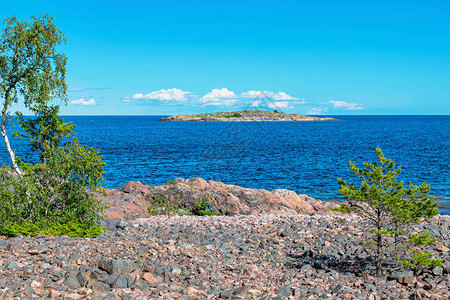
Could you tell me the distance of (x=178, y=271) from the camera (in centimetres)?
1044

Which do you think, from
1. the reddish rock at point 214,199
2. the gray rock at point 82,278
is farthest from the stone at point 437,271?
the reddish rock at point 214,199

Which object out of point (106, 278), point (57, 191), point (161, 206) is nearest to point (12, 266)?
point (106, 278)

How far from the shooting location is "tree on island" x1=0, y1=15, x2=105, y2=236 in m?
13.1

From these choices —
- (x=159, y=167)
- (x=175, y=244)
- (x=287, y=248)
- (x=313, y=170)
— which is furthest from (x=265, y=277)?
(x=159, y=167)

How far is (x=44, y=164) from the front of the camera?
14.1 m

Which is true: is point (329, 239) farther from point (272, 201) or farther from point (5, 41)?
point (5, 41)

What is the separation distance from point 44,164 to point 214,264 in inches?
305

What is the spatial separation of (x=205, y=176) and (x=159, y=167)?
10184 mm

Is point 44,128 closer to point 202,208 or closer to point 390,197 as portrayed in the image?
point 202,208

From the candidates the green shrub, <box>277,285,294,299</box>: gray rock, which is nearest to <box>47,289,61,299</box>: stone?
<box>277,285,294,299</box>: gray rock

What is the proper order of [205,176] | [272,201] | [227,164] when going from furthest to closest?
[227,164] → [205,176] → [272,201]

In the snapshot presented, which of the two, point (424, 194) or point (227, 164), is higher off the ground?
point (424, 194)

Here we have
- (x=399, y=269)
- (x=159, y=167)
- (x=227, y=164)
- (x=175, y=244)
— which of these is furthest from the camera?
(x=227, y=164)

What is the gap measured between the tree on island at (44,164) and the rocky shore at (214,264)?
115 cm
